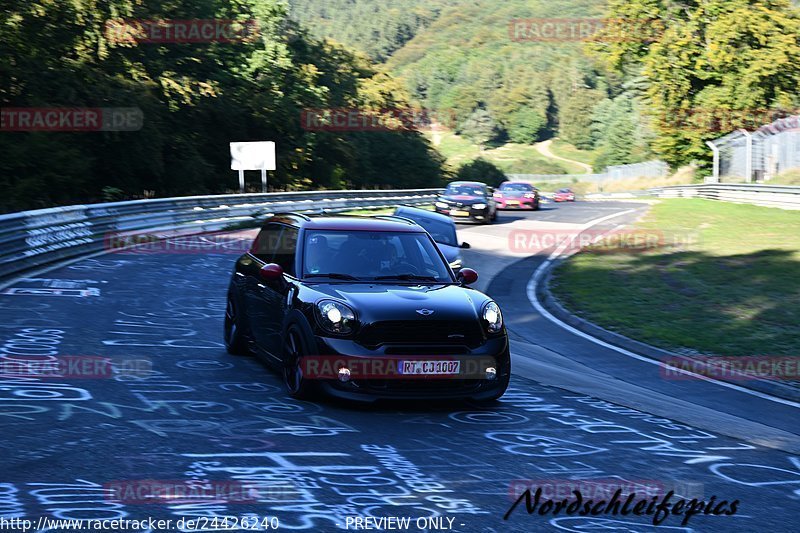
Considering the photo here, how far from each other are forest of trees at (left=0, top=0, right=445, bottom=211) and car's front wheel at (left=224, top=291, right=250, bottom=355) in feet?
64.0

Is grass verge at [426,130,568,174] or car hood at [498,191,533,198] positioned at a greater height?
grass verge at [426,130,568,174]

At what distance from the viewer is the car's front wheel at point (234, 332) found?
10805 millimetres

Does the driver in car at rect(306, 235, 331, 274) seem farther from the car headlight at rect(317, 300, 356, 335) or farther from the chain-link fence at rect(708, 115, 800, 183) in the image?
the chain-link fence at rect(708, 115, 800, 183)

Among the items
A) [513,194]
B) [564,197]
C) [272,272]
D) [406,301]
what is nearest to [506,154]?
[564,197]

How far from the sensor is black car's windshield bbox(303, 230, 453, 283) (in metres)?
9.28

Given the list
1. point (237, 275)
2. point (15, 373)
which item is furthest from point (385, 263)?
point (15, 373)

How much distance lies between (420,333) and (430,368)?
308mm

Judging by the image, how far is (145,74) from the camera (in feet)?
144

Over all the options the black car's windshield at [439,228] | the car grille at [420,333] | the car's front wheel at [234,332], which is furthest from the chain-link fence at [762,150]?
the car grille at [420,333]

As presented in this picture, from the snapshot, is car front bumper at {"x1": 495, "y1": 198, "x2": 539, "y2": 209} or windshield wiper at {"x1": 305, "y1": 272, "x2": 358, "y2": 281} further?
car front bumper at {"x1": 495, "y1": 198, "x2": 539, "y2": 209}

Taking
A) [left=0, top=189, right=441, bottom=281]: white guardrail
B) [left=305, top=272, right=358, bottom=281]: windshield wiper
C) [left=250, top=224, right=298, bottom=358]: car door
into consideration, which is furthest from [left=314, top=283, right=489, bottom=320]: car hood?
[left=0, top=189, right=441, bottom=281]: white guardrail

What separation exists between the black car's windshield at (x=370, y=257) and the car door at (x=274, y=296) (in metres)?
Answer: 0.24

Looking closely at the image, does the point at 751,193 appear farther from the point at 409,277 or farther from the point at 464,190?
the point at 409,277

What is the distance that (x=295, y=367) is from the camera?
8.66 m
